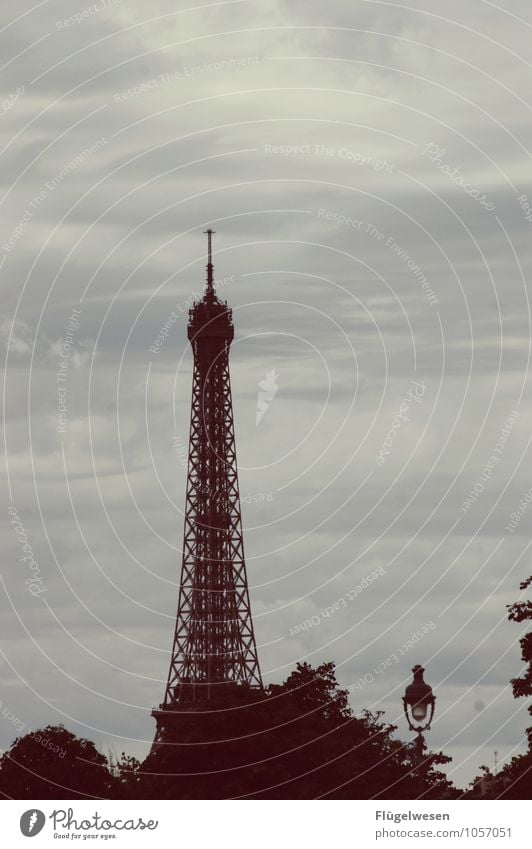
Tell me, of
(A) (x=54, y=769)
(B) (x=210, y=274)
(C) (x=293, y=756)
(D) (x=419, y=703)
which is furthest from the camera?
(B) (x=210, y=274)

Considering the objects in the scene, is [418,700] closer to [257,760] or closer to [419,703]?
[419,703]

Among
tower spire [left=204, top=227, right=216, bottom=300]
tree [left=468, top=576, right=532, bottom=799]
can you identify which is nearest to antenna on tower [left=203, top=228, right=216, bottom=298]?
tower spire [left=204, top=227, right=216, bottom=300]

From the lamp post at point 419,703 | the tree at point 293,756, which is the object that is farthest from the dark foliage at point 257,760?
the lamp post at point 419,703

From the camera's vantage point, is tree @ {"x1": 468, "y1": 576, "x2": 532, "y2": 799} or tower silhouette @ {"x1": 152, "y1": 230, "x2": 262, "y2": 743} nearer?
tree @ {"x1": 468, "y1": 576, "x2": 532, "y2": 799}

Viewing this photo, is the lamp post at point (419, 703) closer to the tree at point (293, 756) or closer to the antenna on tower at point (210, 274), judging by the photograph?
the tree at point (293, 756)

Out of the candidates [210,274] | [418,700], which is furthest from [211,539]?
[418,700]

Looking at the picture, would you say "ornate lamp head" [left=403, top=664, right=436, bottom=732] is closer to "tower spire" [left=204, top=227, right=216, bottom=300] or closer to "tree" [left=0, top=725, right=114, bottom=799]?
"tree" [left=0, top=725, right=114, bottom=799]

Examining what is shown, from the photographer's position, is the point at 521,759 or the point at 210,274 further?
the point at 210,274
